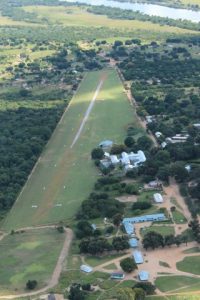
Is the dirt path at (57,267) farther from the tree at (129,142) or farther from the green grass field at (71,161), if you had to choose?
the tree at (129,142)

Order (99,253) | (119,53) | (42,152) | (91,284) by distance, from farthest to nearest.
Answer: (119,53) < (42,152) < (99,253) < (91,284)

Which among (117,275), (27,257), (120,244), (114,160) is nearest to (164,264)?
(120,244)

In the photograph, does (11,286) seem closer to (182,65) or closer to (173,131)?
(173,131)

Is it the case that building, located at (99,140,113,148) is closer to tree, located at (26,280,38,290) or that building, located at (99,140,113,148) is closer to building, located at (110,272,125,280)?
building, located at (110,272,125,280)

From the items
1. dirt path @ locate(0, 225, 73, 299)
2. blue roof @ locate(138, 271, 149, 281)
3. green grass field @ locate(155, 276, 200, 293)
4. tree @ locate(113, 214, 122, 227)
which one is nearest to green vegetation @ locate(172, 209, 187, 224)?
tree @ locate(113, 214, 122, 227)

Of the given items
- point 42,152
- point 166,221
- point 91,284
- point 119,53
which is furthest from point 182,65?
point 91,284
